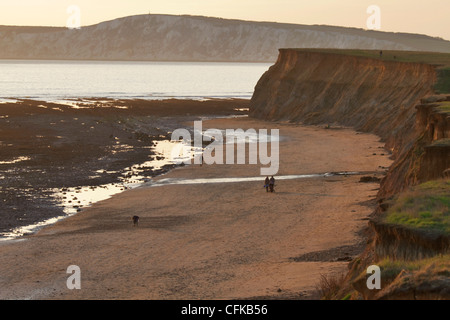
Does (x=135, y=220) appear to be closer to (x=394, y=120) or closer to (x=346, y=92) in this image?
(x=394, y=120)

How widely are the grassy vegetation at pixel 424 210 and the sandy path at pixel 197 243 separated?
417 centimetres

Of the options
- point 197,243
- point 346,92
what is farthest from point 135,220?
point 346,92

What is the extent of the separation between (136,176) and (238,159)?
10.1 m

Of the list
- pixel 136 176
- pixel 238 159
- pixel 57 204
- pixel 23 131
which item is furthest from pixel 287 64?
pixel 57 204

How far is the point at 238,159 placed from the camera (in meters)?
58.4

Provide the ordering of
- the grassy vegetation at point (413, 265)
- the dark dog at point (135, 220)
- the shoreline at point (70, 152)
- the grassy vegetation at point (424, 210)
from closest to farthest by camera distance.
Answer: the grassy vegetation at point (413, 265)
the grassy vegetation at point (424, 210)
the dark dog at point (135, 220)
the shoreline at point (70, 152)

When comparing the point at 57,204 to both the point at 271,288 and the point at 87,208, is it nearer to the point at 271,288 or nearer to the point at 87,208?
the point at 87,208

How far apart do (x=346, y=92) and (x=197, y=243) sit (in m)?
61.4

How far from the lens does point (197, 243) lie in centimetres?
3123

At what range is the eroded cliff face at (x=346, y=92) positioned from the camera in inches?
2784

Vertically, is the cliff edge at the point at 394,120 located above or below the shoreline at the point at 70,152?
above

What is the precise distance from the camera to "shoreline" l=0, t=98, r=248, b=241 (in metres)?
40.6

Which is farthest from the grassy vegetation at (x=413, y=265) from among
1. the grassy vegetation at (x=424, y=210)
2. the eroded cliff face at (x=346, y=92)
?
the eroded cliff face at (x=346, y=92)

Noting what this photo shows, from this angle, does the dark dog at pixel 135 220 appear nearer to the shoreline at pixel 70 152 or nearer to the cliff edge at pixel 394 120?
the shoreline at pixel 70 152
